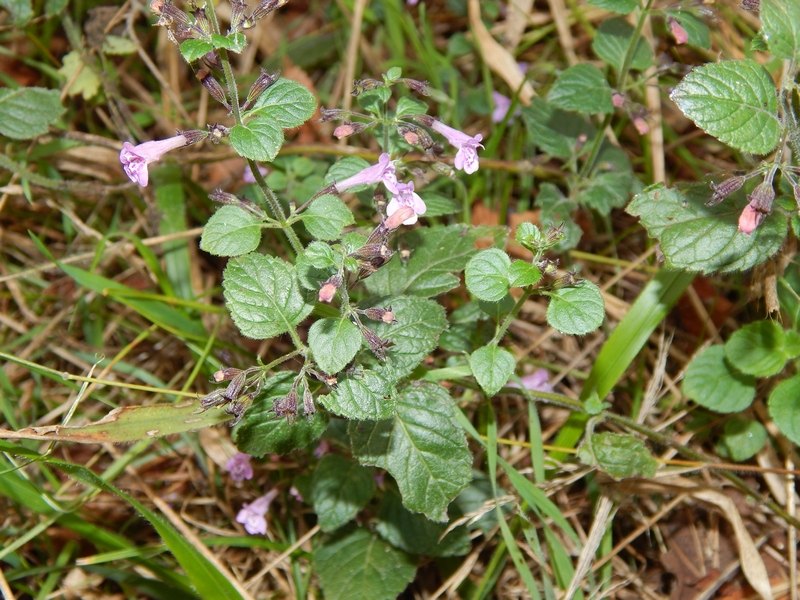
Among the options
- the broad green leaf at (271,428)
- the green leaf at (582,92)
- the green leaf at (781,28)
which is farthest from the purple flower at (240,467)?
the green leaf at (781,28)

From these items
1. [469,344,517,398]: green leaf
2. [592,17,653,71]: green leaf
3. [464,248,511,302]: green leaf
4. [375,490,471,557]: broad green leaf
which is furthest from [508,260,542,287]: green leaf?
[592,17,653,71]: green leaf

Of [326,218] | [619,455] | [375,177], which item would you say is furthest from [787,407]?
[326,218]

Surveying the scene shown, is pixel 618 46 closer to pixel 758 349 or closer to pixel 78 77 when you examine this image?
pixel 758 349

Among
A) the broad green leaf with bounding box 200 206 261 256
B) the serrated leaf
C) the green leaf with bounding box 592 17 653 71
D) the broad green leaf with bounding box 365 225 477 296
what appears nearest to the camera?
the broad green leaf with bounding box 200 206 261 256

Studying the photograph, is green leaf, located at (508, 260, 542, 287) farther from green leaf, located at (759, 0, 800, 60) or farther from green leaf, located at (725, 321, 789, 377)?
green leaf, located at (725, 321, 789, 377)

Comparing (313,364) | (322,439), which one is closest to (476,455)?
(322,439)

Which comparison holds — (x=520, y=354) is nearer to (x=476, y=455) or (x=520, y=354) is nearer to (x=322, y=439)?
(x=476, y=455)
